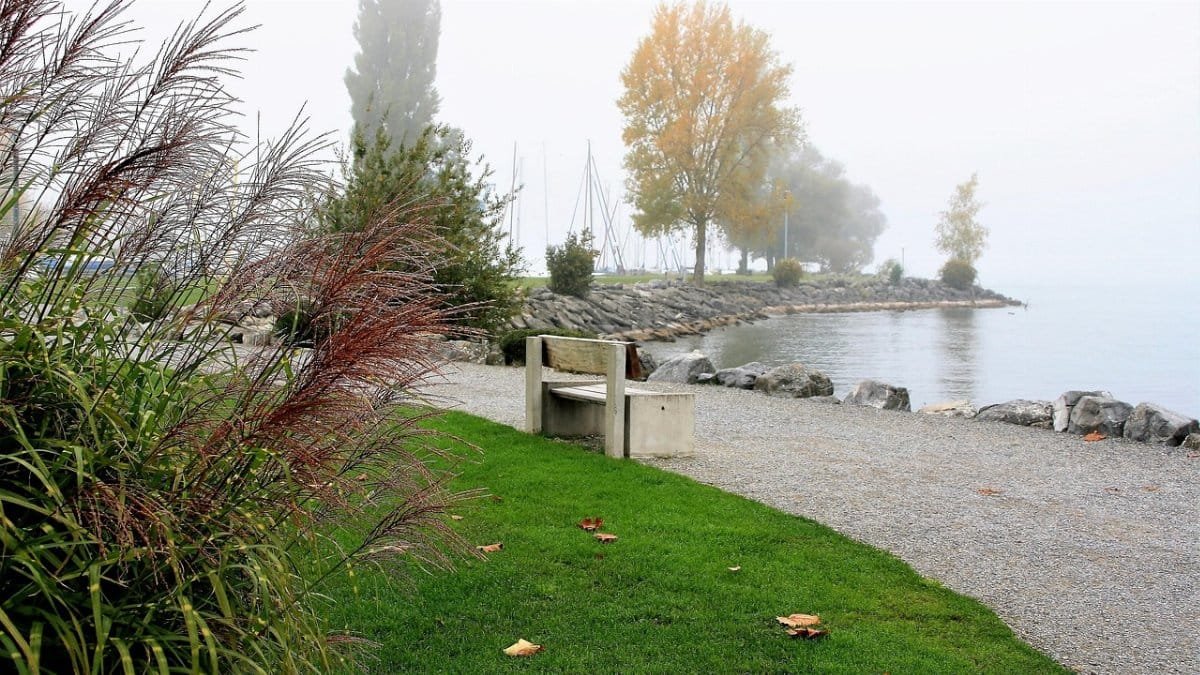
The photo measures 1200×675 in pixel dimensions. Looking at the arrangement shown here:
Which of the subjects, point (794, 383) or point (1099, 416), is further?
point (794, 383)

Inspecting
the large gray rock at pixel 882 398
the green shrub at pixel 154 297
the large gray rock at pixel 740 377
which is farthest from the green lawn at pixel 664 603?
the large gray rock at pixel 740 377

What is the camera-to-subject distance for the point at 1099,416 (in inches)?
347

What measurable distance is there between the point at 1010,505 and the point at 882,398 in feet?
17.6

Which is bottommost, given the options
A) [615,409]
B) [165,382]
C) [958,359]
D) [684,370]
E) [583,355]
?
[958,359]

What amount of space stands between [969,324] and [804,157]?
36.0 metres

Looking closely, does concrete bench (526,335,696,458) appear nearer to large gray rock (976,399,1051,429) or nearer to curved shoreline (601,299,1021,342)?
large gray rock (976,399,1051,429)

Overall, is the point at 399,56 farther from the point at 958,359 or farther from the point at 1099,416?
the point at 1099,416

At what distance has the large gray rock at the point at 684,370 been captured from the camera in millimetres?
12797

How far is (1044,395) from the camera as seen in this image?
15.2 meters

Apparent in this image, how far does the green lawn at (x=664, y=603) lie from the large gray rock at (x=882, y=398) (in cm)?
634

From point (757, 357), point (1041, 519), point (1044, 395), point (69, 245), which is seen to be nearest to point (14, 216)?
point (69, 245)

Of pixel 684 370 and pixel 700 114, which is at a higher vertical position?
pixel 700 114

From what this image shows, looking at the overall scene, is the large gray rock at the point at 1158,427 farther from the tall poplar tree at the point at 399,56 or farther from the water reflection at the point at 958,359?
the tall poplar tree at the point at 399,56

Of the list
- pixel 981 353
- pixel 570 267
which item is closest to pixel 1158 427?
A: pixel 981 353
